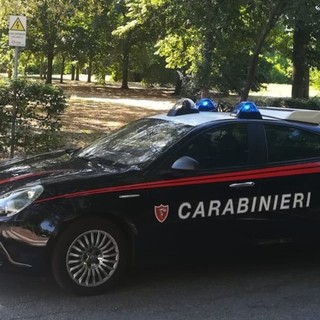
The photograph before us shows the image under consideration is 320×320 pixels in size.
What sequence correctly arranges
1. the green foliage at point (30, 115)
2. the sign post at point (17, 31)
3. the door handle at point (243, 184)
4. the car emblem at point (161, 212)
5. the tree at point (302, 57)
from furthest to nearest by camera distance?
the tree at point (302, 57)
the sign post at point (17, 31)
the green foliage at point (30, 115)
the door handle at point (243, 184)
the car emblem at point (161, 212)

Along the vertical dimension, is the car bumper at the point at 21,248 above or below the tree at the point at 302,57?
below

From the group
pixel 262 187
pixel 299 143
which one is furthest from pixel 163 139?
pixel 299 143

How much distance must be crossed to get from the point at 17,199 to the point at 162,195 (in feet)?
3.83

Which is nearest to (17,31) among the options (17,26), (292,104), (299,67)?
(17,26)

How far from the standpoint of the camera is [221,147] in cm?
492

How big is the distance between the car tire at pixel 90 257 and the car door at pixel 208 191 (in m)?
0.33

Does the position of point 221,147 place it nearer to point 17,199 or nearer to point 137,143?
point 137,143

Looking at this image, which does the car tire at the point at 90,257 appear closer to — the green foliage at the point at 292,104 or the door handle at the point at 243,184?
the door handle at the point at 243,184

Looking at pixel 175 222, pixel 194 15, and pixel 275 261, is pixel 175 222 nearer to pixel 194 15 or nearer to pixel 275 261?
pixel 275 261

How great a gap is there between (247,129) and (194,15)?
325 inches

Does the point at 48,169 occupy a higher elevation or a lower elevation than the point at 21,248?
higher

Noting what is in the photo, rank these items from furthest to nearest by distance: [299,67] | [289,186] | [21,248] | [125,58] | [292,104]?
[125,58]
[299,67]
[292,104]
[289,186]
[21,248]

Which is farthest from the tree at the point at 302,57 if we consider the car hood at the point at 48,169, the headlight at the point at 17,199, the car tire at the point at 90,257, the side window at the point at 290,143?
→ the headlight at the point at 17,199

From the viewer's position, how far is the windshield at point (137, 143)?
4.82 metres
